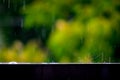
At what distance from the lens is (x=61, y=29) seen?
2.04 m

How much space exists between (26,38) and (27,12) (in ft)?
0.69

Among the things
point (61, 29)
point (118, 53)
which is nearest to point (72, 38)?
point (61, 29)

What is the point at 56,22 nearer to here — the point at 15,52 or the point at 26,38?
the point at 26,38

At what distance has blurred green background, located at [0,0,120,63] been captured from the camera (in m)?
1.99

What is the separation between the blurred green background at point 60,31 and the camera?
78.4 inches

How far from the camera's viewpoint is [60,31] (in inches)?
80.2

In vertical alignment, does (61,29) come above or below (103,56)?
above

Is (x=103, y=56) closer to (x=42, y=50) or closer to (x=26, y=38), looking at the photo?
(x=42, y=50)

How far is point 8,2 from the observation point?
6.59 ft
